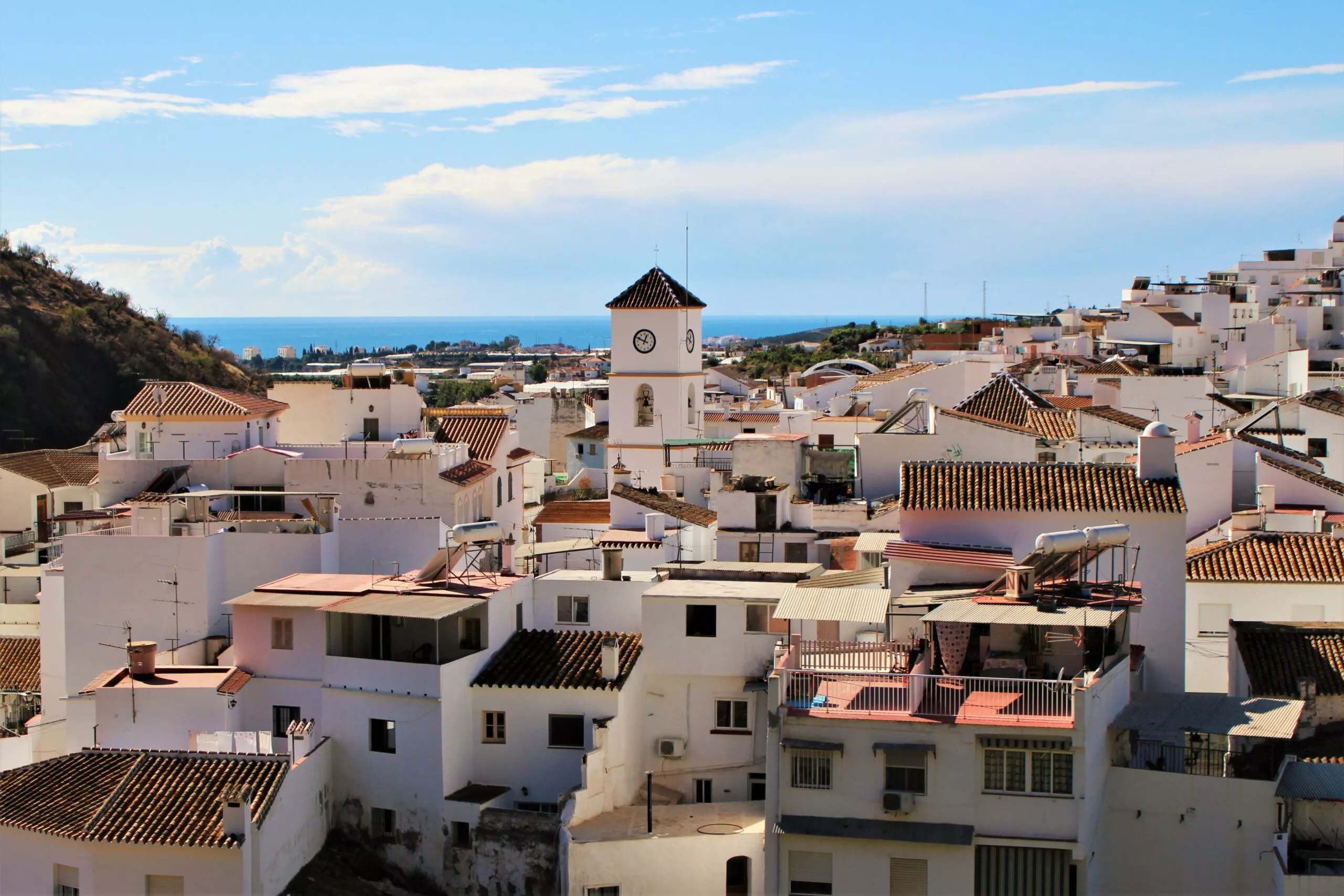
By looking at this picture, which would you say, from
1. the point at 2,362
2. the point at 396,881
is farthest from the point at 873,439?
the point at 2,362

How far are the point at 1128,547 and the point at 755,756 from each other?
6.15m

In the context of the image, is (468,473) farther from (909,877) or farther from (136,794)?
(909,877)

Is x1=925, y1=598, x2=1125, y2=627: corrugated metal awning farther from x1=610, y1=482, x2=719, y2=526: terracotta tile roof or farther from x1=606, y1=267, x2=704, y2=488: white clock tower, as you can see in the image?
x1=606, y1=267, x2=704, y2=488: white clock tower

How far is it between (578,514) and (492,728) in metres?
12.7

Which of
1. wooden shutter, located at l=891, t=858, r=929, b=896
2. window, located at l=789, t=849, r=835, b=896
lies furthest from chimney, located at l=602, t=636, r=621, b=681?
wooden shutter, located at l=891, t=858, r=929, b=896

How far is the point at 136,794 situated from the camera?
19812mm

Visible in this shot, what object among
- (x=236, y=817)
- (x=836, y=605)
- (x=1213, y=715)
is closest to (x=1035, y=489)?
(x=836, y=605)

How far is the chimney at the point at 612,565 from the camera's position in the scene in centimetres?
2439

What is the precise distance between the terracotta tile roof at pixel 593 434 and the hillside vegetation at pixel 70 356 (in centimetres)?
2295

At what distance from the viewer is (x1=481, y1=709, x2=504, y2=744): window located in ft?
71.9

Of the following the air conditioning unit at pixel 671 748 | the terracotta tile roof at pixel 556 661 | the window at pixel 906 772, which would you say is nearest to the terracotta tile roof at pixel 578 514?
the terracotta tile roof at pixel 556 661

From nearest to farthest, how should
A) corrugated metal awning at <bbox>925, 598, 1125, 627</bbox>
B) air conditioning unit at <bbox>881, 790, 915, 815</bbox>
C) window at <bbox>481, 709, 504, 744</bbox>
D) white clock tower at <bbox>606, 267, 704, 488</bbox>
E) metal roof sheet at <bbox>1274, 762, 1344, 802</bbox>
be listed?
air conditioning unit at <bbox>881, 790, 915, 815</bbox>
metal roof sheet at <bbox>1274, 762, 1344, 802</bbox>
corrugated metal awning at <bbox>925, 598, 1125, 627</bbox>
window at <bbox>481, 709, 504, 744</bbox>
white clock tower at <bbox>606, 267, 704, 488</bbox>

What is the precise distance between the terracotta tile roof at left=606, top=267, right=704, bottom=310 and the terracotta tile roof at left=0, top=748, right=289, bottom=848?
24.4 metres

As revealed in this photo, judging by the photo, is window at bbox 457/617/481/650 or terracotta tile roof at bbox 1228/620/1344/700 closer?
terracotta tile roof at bbox 1228/620/1344/700
